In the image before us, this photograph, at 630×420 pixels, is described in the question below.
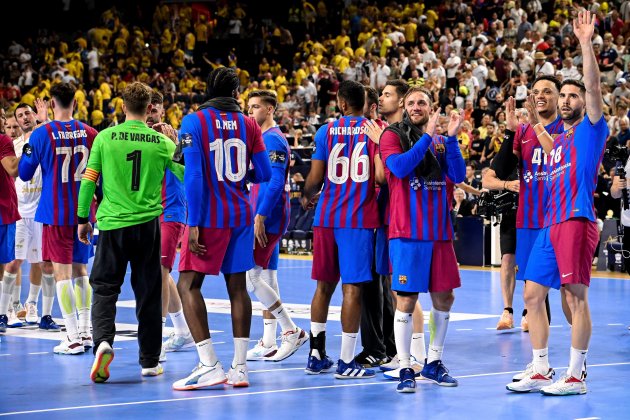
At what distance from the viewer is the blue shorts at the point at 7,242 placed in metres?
10.5

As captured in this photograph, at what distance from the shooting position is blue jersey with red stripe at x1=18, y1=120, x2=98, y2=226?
9.25 metres

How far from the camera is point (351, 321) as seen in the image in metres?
7.88

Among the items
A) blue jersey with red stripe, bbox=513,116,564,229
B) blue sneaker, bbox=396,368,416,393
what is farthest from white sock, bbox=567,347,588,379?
blue jersey with red stripe, bbox=513,116,564,229

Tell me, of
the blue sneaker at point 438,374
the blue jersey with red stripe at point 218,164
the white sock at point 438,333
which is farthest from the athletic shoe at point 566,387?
the blue jersey with red stripe at point 218,164

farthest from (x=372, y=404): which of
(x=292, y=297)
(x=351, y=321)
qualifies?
(x=292, y=297)

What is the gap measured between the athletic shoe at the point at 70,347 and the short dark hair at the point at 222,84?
9.00 feet

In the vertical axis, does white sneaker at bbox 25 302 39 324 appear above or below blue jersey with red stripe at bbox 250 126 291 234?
below

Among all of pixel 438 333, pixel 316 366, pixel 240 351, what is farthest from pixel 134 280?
pixel 438 333

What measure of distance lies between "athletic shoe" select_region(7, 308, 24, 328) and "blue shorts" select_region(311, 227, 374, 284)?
13.8 ft

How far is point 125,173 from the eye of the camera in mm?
7871

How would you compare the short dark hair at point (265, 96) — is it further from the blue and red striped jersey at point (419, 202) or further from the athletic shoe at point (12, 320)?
the athletic shoe at point (12, 320)

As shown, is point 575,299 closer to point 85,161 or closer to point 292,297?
Answer: point 85,161

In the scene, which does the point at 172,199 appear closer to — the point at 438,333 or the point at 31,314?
the point at 31,314

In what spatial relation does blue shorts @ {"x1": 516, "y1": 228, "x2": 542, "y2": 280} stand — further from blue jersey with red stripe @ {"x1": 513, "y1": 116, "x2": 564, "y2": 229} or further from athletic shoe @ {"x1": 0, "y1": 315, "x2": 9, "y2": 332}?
athletic shoe @ {"x1": 0, "y1": 315, "x2": 9, "y2": 332}
